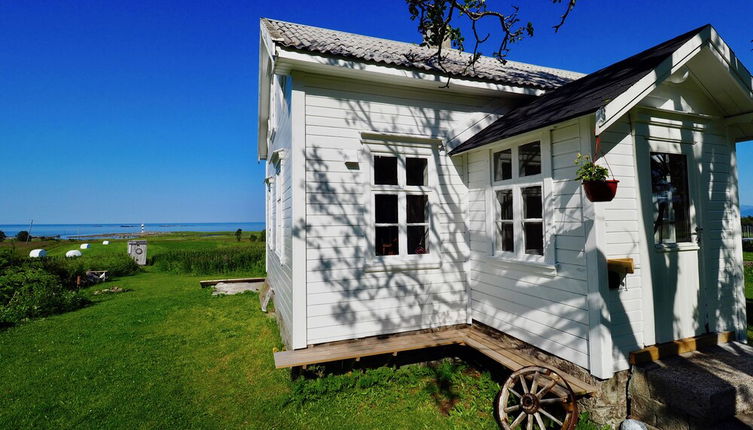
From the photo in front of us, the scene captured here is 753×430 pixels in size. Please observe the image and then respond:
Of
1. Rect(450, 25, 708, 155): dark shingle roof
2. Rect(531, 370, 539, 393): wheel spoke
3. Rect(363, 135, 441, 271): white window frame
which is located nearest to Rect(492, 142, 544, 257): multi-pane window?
Rect(450, 25, 708, 155): dark shingle roof

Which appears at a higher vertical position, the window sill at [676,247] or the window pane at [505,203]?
the window pane at [505,203]

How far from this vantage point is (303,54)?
4.67 meters

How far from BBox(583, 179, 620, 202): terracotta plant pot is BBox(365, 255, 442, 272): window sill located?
102 inches

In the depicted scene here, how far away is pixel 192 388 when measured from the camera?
4945 millimetres

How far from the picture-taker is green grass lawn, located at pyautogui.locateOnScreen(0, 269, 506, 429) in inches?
163

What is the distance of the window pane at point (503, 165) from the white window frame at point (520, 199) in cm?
5

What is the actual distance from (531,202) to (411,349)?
2629mm

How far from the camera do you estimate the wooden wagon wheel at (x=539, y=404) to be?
362 centimetres

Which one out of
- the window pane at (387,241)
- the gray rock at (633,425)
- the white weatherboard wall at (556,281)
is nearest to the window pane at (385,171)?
the window pane at (387,241)

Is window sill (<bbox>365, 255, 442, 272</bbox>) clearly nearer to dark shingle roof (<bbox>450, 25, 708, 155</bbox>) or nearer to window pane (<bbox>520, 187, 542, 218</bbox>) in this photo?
window pane (<bbox>520, 187, 542, 218</bbox>)

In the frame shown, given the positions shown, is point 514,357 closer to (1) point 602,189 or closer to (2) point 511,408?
(2) point 511,408

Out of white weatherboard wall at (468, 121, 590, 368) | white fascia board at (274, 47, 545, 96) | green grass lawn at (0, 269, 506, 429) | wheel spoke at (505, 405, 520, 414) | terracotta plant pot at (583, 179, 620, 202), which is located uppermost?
white fascia board at (274, 47, 545, 96)

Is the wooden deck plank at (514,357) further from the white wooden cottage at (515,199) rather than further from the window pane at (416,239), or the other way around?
the window pane at (416,239)

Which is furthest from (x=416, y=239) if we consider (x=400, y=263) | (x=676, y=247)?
(x=676, y=247)
